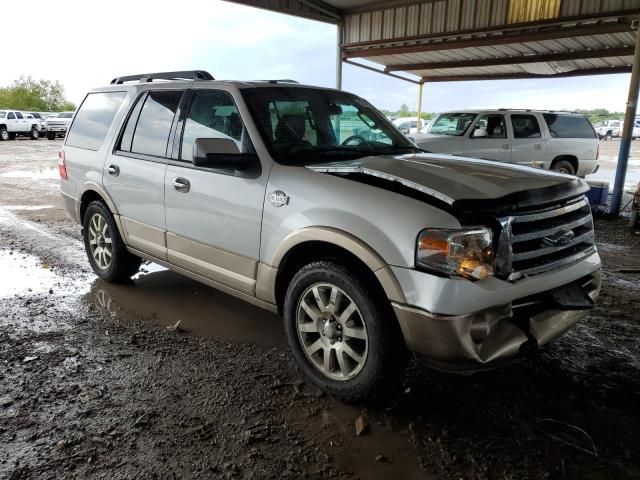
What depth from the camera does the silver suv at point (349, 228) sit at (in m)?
2.46

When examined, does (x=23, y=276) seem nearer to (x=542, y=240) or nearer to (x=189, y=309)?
(x=189, y=309)

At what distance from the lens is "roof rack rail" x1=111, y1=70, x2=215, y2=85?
13.3 feet

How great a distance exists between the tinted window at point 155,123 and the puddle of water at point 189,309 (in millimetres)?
1348

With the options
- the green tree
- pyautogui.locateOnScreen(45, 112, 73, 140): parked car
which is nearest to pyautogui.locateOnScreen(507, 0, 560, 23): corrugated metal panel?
pyautogui.locateOnScreen(45, 112, 73, 140): parked car

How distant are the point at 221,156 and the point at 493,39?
35.2ft

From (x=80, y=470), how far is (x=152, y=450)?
1.07 feet

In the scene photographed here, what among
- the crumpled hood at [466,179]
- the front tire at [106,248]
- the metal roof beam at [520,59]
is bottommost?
the front tire at [106,248]

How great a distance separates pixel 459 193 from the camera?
2.59 metres

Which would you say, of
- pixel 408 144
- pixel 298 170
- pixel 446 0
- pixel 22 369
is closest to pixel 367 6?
pixel 446 0

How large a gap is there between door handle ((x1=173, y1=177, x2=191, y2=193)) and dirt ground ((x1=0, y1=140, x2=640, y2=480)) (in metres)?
1.12

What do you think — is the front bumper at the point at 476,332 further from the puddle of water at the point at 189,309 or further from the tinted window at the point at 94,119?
the tinted window at the point at 94,119

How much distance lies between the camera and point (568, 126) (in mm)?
11578

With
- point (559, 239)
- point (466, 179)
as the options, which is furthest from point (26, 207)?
point (559, 239)

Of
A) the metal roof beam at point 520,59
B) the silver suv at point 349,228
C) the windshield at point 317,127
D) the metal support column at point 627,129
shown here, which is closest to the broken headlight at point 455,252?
the silver suv at point 349,228
